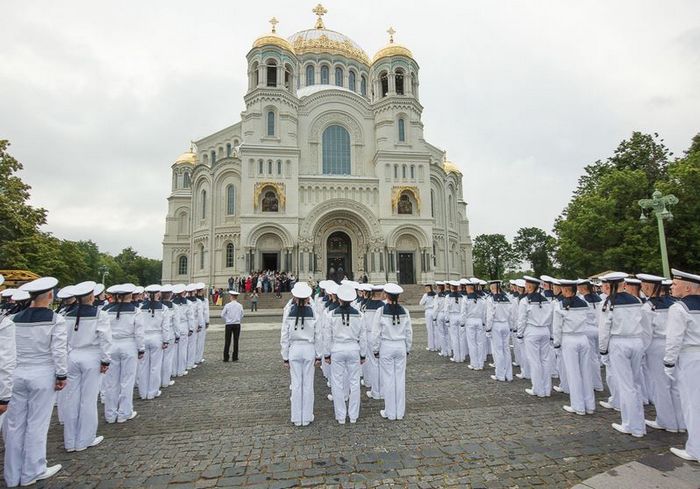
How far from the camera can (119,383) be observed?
6.32 metres

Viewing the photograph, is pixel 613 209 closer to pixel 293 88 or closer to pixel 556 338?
pixel 556 338

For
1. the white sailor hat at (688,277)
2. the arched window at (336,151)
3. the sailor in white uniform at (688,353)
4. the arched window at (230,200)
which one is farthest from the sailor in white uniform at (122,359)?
the arched window at (336,151)

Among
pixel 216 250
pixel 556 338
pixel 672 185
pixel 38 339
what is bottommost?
pixel 556 338

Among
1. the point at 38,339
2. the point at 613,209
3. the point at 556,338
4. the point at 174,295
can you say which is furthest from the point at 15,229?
the point at 613,209

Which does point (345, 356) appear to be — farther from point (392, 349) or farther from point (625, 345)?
point (625, 345)

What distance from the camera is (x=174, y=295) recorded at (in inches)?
379

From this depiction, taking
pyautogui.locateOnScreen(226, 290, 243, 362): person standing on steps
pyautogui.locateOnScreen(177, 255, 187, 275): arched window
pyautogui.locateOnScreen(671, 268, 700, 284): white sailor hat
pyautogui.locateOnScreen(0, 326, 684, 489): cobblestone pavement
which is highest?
pyautogui.locateOnScreen(177, 255, 187, 275): arched window

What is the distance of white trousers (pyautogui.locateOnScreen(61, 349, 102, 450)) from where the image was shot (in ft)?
16.8

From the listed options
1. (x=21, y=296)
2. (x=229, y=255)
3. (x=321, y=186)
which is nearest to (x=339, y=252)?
(x=321, y=186)

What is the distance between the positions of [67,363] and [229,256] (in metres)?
29.6

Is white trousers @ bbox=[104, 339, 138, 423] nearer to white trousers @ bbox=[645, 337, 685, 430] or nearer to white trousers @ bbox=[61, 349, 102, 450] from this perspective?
white trousers @ bbox=[61, 349, 102, 450]

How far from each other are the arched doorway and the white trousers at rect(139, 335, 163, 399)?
26.7 metres

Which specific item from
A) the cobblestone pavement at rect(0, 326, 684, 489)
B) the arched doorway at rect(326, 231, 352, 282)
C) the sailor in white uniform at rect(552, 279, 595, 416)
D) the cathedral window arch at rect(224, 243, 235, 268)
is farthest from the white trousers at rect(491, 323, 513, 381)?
the cathedral window arch at rect(224, 243, 235, 268)

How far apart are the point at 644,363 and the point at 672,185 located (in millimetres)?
23349
